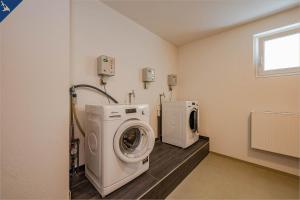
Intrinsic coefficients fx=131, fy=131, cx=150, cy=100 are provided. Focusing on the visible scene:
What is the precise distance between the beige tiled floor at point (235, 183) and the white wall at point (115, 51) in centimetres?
117

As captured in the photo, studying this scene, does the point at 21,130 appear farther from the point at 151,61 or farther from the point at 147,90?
the point at 151,61

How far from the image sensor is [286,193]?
149 centimetres

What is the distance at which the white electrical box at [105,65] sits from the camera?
162 cm

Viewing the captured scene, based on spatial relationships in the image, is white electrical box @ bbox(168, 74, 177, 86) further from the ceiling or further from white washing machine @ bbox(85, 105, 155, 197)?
white washing machine @ bbox(85, 105, 155, 197)

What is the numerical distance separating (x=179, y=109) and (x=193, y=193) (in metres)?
1.17

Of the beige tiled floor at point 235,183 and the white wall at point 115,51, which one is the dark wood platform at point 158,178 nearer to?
the beige tiled floor at point 235,183

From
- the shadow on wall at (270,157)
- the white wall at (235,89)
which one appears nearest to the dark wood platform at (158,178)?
the white wall at (235,89)

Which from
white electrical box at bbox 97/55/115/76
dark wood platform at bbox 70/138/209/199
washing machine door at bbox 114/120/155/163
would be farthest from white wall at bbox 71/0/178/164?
washing machine door at bbox 114/120/155/163

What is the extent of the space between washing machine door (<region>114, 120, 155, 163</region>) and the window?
207 cm

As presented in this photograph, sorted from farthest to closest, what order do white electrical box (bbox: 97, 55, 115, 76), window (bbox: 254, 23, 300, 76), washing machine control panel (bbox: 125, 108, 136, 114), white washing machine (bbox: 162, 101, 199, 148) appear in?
1. white washing machine (bbox: 162, 101, 199, 148)
2. window (bbox: 254, 23, 300, 76)
3. white electrical box (bbox: 97, 55, 115, 76)
4. washing machine control panel (bbox: 125, 108, 136, 114)

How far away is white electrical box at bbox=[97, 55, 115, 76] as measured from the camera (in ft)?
5.31

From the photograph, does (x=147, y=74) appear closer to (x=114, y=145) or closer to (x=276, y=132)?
(x=114, y=145)

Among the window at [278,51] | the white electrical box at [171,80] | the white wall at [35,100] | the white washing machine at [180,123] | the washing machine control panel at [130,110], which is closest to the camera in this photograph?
the white wall at [35,100]

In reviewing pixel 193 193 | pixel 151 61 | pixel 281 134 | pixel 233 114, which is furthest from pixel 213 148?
pixel 151 61
